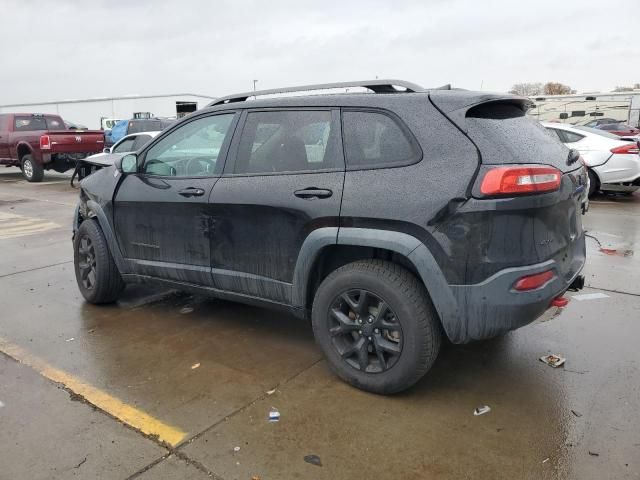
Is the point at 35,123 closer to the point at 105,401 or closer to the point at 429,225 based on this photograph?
the point at 105,401

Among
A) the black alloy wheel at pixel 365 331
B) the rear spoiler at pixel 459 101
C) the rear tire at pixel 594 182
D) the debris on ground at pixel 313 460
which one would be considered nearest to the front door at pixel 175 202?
the black alloy wheel at pixel 365 331

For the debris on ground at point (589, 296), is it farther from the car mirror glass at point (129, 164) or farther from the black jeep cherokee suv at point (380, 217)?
the car mirror glass at point (129, 164)

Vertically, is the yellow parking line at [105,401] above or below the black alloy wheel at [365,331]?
below

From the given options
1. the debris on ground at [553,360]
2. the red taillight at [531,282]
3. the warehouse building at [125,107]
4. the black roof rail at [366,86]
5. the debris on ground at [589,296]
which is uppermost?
the warehouse building at [125,107]

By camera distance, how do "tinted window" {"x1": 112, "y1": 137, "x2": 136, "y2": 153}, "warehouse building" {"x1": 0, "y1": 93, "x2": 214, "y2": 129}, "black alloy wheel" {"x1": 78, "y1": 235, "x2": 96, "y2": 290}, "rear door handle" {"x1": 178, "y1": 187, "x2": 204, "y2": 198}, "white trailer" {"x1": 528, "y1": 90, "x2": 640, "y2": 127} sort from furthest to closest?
"warehouse building" {"x1": 0, "y1": 93, "x2": 214, "y2": 129}
"white trailer" {"x1": 528, "y1": 90, "x2": 640, "y2": 127}
"tinted window" {"x1": 112, "y1": 137, "x2": 136, "y2": 153}
"black alloy wheel" {"x1": 78, "y1": 235, "x2": 96, "y2": 290}
"rear door handle" {"x1": 178, "y1": 187, "x2": 204, "y2": 198}

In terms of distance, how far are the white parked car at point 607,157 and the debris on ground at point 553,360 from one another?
787 cm

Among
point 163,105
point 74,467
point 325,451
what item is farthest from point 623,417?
point 163,105

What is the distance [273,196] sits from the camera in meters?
3.45

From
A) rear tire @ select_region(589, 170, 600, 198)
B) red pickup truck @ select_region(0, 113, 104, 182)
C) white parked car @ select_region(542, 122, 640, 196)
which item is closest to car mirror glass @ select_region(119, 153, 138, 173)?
white parked car @ select_region(542, 122, 640, 196)

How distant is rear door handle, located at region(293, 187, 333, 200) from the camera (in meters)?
3.23

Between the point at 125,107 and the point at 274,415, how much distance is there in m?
51.7

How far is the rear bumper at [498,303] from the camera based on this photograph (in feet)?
9.19

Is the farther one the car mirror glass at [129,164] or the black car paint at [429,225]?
the car mirror glass at [129,164]

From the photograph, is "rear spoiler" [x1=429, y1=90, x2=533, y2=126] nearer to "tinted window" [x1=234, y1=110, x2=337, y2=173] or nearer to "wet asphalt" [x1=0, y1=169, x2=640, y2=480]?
"tinted window" [x1=234, y1=110, x2=337, y2=173]
